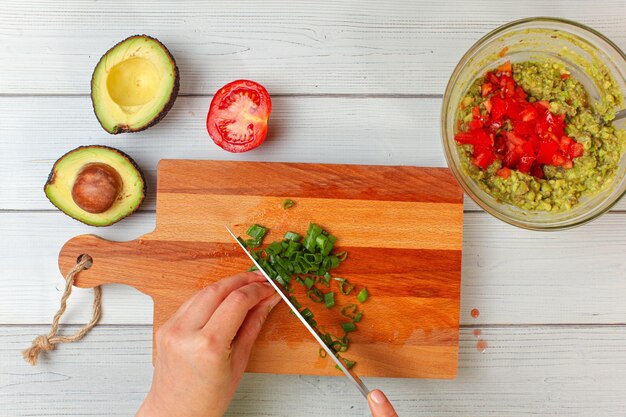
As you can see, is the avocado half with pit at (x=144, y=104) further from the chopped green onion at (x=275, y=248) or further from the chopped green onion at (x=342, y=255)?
the chopped green onion at (x=342, y=255)

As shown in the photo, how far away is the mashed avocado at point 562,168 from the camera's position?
4.70 ft

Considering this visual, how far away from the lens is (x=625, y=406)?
163 centimetres

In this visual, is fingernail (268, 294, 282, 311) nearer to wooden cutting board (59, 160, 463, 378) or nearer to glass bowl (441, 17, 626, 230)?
wooden cutting board (59, 160, 463, 378)

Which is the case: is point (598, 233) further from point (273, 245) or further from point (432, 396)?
point (273, 245)

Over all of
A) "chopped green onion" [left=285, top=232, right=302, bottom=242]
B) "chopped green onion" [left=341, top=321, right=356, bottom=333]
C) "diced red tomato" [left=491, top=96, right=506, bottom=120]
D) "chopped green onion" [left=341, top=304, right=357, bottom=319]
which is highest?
"diced red tomato" [left=491, top=96, right=506, bottom=120]

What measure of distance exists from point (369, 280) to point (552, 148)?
563 millimetres

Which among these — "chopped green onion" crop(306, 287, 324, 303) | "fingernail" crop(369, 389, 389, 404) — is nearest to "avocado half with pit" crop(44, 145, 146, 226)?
"chopped green onion" crop(306, 287, 324, 303)

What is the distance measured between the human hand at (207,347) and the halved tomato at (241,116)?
348 millimetres

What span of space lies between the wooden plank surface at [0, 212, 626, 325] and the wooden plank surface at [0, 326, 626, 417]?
0.05m

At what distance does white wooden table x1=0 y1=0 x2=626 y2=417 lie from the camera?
5.24ft

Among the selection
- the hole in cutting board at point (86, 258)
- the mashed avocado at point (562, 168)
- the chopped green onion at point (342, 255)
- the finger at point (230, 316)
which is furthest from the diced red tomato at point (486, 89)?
the hole in cutting board at point (86, 258)

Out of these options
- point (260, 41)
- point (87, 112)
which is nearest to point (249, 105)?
point (260, 41)

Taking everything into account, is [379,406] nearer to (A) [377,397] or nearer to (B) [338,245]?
(A) [377,397]

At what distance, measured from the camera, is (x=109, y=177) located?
4.75 ft
